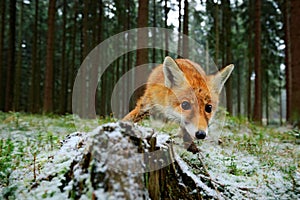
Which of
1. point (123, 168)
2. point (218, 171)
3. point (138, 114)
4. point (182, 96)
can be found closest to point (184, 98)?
point (182, 96)

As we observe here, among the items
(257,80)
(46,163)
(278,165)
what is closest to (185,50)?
(257,80)

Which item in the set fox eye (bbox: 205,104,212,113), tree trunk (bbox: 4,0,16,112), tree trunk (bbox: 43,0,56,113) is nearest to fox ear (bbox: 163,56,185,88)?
fox eye (bbox: 205,104,212,113)

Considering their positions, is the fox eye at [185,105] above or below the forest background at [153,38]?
below

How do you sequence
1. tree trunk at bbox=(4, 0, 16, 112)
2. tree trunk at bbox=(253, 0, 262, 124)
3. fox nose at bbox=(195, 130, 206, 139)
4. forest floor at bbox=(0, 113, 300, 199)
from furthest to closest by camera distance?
tree trunk at bbox=(4, 0, 16, 112)
tree trunk at bbox=(253, 0, 262, 124)
fox nose at bbox=(195, 130, 206, 139)
forest floor at bbox=(0, 113, 300, 199)

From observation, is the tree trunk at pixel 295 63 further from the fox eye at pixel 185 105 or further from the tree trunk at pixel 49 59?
the tree trunk at pixel 49 59

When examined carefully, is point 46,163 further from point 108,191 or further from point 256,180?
point 256,180

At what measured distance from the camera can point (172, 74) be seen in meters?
4.69

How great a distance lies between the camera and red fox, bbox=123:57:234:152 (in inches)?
173

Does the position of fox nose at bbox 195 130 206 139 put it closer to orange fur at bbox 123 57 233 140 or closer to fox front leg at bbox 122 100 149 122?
orange fur at bbox 123 57 233 140

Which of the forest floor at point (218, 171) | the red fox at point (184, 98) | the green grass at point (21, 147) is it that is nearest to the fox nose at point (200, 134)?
the red fox at point (184, 98)

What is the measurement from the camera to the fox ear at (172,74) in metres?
4.51

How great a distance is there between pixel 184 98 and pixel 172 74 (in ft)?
1.38

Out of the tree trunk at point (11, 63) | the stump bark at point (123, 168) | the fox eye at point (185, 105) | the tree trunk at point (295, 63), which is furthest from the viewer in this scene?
the tree trunk at point (11, 63)

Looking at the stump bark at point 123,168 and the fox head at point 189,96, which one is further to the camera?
the fox head at point 189,96
